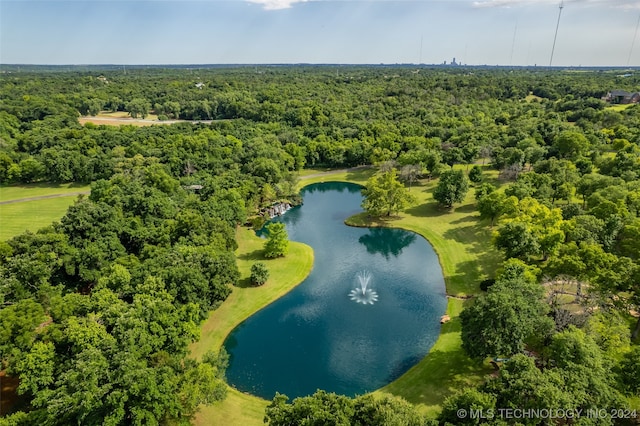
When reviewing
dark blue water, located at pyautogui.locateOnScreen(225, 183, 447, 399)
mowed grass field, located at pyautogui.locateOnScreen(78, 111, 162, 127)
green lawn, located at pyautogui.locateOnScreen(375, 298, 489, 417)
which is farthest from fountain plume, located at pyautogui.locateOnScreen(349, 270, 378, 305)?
mowed grass field, located at pyautogui.locateOnScreen(78, 111, 162, 127)

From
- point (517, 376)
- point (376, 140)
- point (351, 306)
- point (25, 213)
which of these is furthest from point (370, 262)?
point (25, 213)

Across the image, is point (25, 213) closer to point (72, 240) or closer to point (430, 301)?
point (72, 240)

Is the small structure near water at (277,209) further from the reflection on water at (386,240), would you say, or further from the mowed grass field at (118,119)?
the mowed grass field at (118,119)

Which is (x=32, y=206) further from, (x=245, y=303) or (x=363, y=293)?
(x=363, y=293)

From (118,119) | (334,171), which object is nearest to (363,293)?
(334,171)

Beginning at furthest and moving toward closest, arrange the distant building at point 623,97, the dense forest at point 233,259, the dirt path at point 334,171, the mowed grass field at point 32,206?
the distant building at point 623,97 < the dirt path at point 334,171 < the mowed grass field at point 32,206 < the dense forest at point 233,259

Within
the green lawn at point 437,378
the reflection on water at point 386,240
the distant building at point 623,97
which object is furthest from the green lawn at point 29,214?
the distant building at point 623,97
